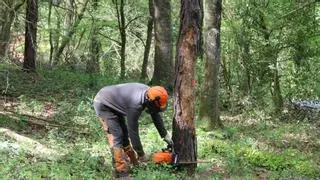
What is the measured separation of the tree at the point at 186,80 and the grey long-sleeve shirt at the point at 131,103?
1.01 ft

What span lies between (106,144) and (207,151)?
2085 millimetres

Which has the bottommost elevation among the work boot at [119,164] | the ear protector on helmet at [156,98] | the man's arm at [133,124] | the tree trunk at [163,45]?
the work boot at [119,164]

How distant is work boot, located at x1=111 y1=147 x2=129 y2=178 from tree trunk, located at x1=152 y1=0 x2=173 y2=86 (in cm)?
854

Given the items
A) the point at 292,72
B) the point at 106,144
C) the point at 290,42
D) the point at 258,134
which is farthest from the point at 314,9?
the point at 106,144

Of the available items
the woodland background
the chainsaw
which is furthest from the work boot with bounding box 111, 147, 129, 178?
the chainsaw

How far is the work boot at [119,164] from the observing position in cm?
757

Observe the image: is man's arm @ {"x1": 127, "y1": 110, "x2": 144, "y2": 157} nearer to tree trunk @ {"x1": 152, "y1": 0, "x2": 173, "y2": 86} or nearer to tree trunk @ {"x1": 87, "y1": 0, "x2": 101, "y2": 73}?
tree trunk @ {"x1": 152, "y1": 0, "x2": 173, "y2": 86}

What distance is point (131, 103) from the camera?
741cm

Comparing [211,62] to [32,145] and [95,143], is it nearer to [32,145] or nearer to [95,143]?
[95,143]

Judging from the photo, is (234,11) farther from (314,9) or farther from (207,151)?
(207,151)

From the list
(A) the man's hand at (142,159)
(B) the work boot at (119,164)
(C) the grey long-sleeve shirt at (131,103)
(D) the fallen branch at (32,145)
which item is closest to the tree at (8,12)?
(D) the fallen branch at (32,145)

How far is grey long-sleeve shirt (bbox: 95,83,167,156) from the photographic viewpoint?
7.29 meters

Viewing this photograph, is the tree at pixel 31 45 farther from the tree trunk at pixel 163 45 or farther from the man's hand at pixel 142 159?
the man's hand at pixel 142 159

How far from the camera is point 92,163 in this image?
7.83 meters
